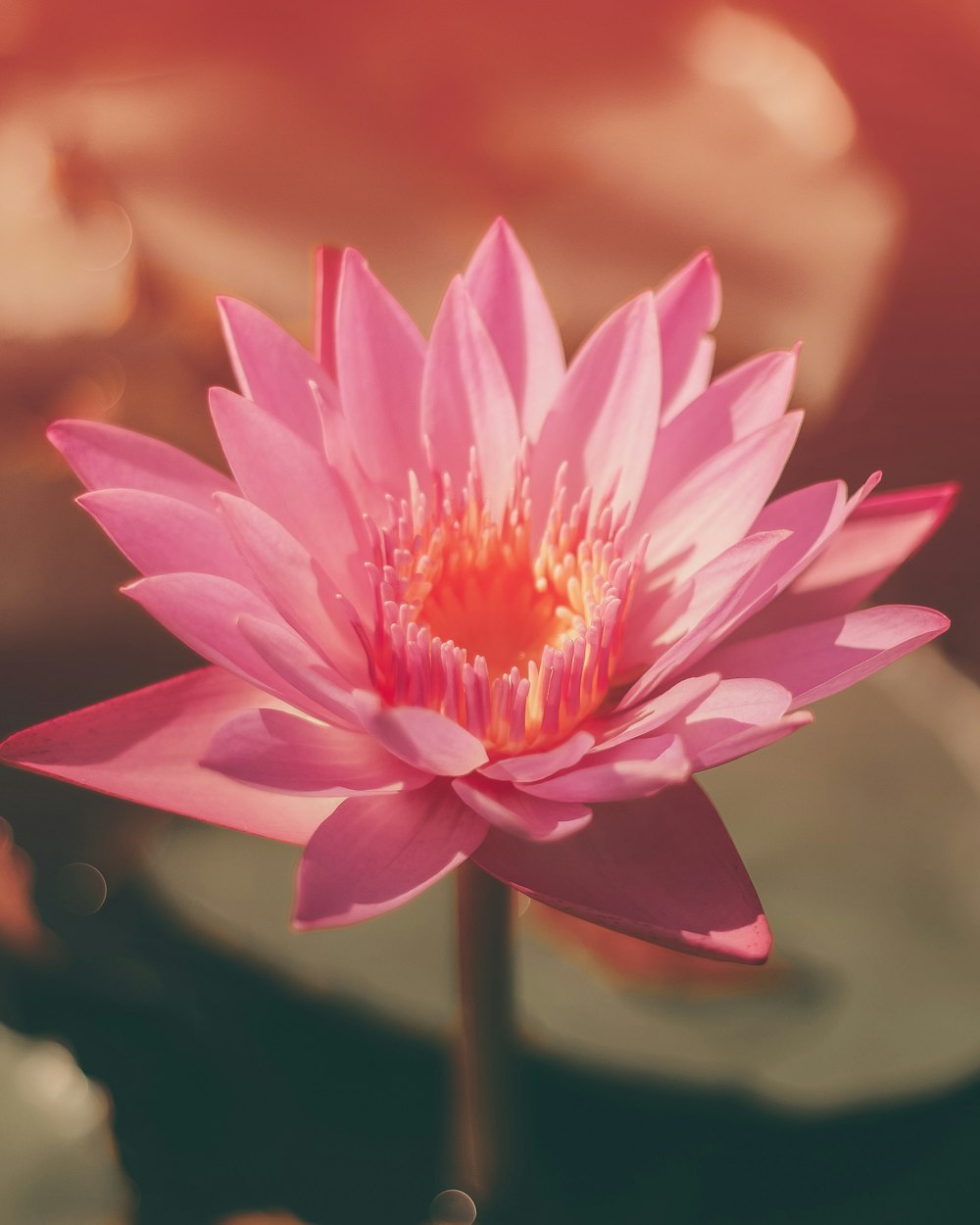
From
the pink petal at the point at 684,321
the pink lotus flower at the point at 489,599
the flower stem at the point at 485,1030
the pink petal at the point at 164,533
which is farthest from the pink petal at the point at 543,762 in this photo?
the pink petal at the point at 684,321

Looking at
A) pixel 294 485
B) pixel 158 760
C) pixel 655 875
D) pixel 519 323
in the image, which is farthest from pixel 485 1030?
pixel 519 323

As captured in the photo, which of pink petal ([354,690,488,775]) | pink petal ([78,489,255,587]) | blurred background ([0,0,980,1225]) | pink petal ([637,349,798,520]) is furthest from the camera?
blurred background ([0,0,980,1225])

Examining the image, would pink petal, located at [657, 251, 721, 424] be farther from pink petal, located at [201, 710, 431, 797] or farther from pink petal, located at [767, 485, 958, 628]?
pink petal, located at [201, 710, 431, 797]

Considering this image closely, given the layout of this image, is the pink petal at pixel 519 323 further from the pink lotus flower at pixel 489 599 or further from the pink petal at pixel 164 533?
the pink petal at pixel 164 533

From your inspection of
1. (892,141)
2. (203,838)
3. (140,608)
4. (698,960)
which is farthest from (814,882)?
(892,141)

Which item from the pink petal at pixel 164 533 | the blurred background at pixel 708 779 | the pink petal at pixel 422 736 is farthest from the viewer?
the blurred background at pixel 708 779

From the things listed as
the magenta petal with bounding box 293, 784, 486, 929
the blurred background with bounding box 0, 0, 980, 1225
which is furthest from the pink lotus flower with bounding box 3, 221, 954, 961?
the blurred background with bounding box 0, 0, 980, 1225

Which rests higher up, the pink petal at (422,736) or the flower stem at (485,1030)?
the pink petal at (422,736)
